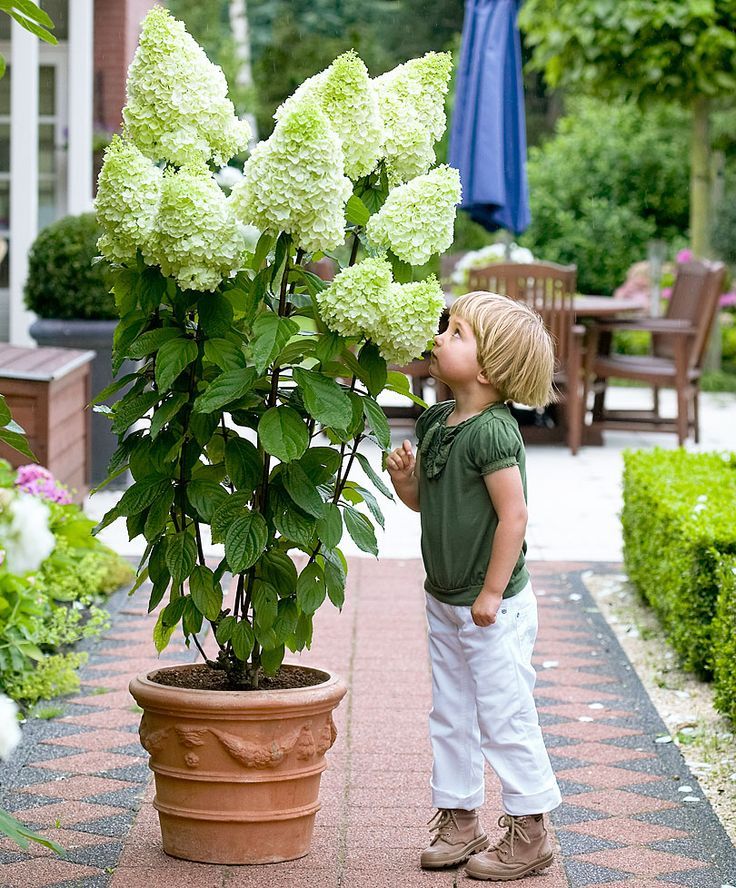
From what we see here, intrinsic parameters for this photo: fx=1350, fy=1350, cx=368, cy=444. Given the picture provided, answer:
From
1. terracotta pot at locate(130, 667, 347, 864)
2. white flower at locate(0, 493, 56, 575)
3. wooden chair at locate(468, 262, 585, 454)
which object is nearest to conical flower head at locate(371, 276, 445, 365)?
terracotta pot at locate(130, 667, 347, 864)

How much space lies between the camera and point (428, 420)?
2.88 metres

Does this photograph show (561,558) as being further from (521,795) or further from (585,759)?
(521,795)

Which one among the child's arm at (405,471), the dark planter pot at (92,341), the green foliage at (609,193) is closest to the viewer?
the child's arm at (405,471)

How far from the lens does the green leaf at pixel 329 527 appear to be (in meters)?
2.58

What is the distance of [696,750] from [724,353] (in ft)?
38.9

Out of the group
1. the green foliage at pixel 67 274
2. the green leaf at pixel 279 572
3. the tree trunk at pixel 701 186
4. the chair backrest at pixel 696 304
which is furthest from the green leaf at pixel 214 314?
the tree trunk at pixel 701 186

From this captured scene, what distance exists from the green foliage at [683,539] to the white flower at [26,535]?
2567 mm

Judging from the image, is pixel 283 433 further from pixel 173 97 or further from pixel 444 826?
pixel 444 826

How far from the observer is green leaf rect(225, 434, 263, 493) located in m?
2.59

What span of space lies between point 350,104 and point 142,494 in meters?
0.84

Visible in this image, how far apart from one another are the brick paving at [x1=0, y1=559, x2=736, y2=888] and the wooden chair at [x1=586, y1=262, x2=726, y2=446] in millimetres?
4348

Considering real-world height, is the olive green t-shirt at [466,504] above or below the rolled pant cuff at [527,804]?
above

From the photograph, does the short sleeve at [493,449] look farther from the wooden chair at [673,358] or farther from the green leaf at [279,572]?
the wooden chair at [673,358]

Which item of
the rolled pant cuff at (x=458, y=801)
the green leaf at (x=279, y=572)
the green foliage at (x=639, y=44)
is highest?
the green foliage at (x=639, y=44)
